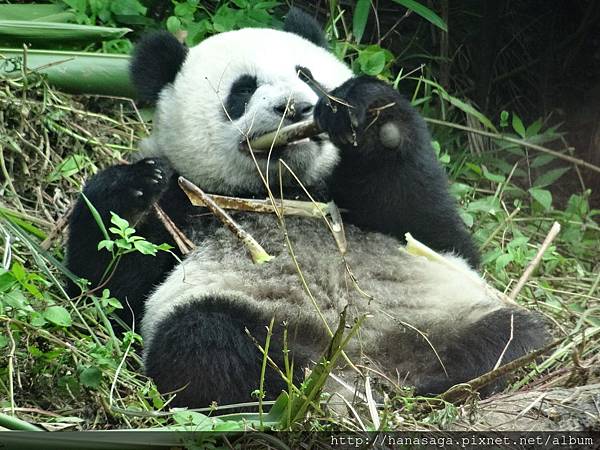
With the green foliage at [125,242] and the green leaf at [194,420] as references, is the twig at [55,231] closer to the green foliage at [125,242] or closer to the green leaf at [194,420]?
the green foliage at [125,242]

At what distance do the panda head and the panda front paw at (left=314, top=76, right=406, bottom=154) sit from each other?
228 mm

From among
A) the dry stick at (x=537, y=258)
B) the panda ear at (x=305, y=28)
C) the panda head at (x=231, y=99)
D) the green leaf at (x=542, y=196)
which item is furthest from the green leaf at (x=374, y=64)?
the dry stick at (x=537, y=258)

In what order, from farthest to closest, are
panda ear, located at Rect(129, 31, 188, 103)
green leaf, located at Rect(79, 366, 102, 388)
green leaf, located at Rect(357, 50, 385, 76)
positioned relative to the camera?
green leaf, located at Rect(357, 50, 385, 76)
panda ear, located at Rect(129, 31, 188, 103)
green leaf, located at Rect(79, 366, 102, 388)

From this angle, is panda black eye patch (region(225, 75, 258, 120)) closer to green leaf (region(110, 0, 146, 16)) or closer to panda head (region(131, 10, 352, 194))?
panda head (region(131, 10, 352, 194))

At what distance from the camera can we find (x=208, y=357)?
3.53 m

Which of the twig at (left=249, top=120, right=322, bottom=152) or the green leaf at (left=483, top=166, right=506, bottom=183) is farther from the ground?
the twig at (left=249, top=120, right=322, bottom=152)

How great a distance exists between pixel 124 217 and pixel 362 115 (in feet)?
3.45

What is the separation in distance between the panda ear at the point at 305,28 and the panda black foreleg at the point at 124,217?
43.1 inches

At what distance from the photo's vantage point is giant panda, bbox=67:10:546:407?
3.73m

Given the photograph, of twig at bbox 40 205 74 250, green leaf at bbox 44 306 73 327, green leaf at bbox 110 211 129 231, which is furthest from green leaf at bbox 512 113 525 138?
green leaf at bbox 44 306 73 327

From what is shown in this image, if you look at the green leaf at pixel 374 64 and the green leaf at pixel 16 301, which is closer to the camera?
the green leaf at pixel 16 301

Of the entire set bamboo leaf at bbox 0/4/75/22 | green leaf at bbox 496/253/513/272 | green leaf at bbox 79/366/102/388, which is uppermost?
bamboo leaf at bbox 0/4/75/22

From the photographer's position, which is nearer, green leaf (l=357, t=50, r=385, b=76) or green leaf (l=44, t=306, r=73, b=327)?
green leaf (l=44, t=306, r=73, b=327)

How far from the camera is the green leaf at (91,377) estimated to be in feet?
11.1
